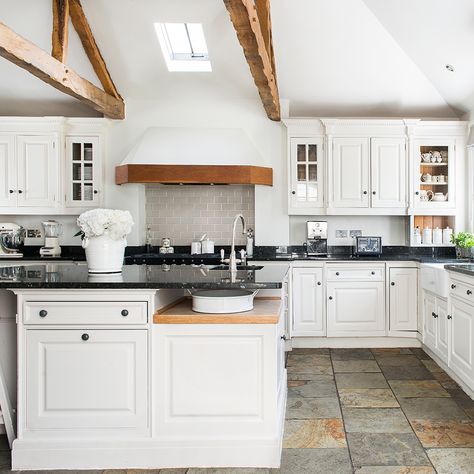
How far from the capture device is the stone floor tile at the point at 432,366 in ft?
14.2

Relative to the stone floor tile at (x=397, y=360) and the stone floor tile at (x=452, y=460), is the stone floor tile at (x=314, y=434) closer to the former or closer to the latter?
the stone floor tile at (x=452, y=460)

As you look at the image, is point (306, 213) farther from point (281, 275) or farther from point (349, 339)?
point (281, 275)

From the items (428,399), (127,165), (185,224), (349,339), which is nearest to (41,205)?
(127,165)

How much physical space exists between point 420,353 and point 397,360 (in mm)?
409

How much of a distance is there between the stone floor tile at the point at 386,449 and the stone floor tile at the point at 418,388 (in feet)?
2.56

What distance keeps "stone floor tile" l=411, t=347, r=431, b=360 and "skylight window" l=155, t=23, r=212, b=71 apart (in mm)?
3688

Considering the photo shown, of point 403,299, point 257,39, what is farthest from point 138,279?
point 403,299

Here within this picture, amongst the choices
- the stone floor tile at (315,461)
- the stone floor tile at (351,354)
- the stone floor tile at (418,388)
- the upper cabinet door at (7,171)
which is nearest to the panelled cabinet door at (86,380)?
the stone floor tile at (315,461)

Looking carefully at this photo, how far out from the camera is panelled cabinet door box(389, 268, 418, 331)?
5141 mm

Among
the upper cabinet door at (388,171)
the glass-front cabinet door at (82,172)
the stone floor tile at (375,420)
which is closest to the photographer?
the stone floor tile at (375,420)

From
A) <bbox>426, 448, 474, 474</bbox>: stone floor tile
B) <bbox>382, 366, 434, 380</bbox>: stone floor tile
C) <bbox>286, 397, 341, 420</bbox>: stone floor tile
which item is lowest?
<bbox>426, 448, 474, 474</bbox>: stone floor tile

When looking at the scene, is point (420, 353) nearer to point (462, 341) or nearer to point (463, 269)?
point (462, 341)

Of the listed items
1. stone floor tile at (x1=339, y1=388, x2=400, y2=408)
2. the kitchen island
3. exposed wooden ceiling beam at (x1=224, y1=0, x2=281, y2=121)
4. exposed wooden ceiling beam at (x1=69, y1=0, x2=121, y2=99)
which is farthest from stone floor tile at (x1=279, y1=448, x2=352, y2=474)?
exposed wooden ceiling beam at (x1=69, y1=0, x2=121, y2=99)

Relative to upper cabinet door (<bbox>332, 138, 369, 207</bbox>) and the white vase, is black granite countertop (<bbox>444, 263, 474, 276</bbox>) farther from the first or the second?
the white vase
